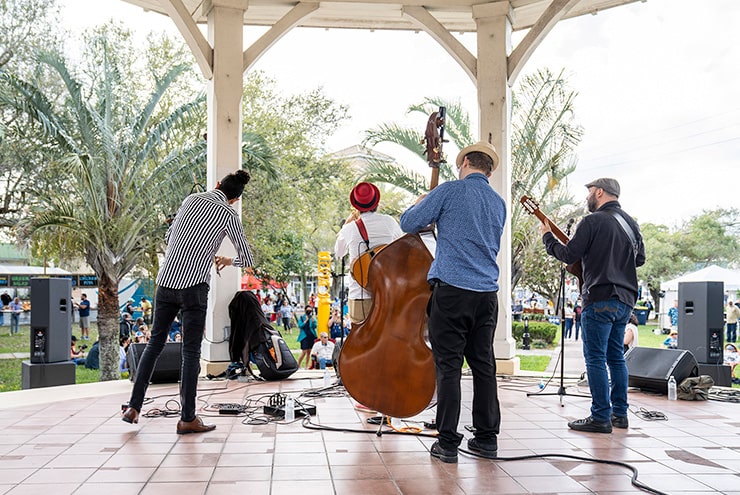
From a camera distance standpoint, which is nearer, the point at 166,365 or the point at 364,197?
the point at 364,197

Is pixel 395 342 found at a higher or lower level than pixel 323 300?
higher

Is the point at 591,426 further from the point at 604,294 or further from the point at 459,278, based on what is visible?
the point at 459,278

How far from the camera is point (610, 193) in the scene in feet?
15.5

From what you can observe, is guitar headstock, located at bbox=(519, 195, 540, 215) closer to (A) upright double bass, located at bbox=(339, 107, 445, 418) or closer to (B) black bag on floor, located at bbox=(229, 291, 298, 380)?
(A) upright double bass, located at bbox=(339, 107, 445, 418)

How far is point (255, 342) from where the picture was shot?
6.53 metres

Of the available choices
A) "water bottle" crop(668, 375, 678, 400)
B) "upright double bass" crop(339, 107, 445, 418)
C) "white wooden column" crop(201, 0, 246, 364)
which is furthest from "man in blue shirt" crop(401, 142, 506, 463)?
"white wooden column" crop(201, 0, 246, 364)

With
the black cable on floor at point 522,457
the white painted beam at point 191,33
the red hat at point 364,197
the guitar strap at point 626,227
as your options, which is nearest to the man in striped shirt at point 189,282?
the black cable on floor at point 522,457

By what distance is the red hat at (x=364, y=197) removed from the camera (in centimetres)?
458

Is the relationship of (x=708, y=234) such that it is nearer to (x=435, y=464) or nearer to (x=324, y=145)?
(x=324, y=145)

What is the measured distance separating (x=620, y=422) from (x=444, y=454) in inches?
66.2

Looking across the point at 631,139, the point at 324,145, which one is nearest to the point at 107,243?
the point at 324,145

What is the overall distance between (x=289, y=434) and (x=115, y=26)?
16094 mm

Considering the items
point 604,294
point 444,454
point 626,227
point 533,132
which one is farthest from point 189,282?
point 533,132

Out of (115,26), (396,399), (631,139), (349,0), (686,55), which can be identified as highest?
(686,55)
